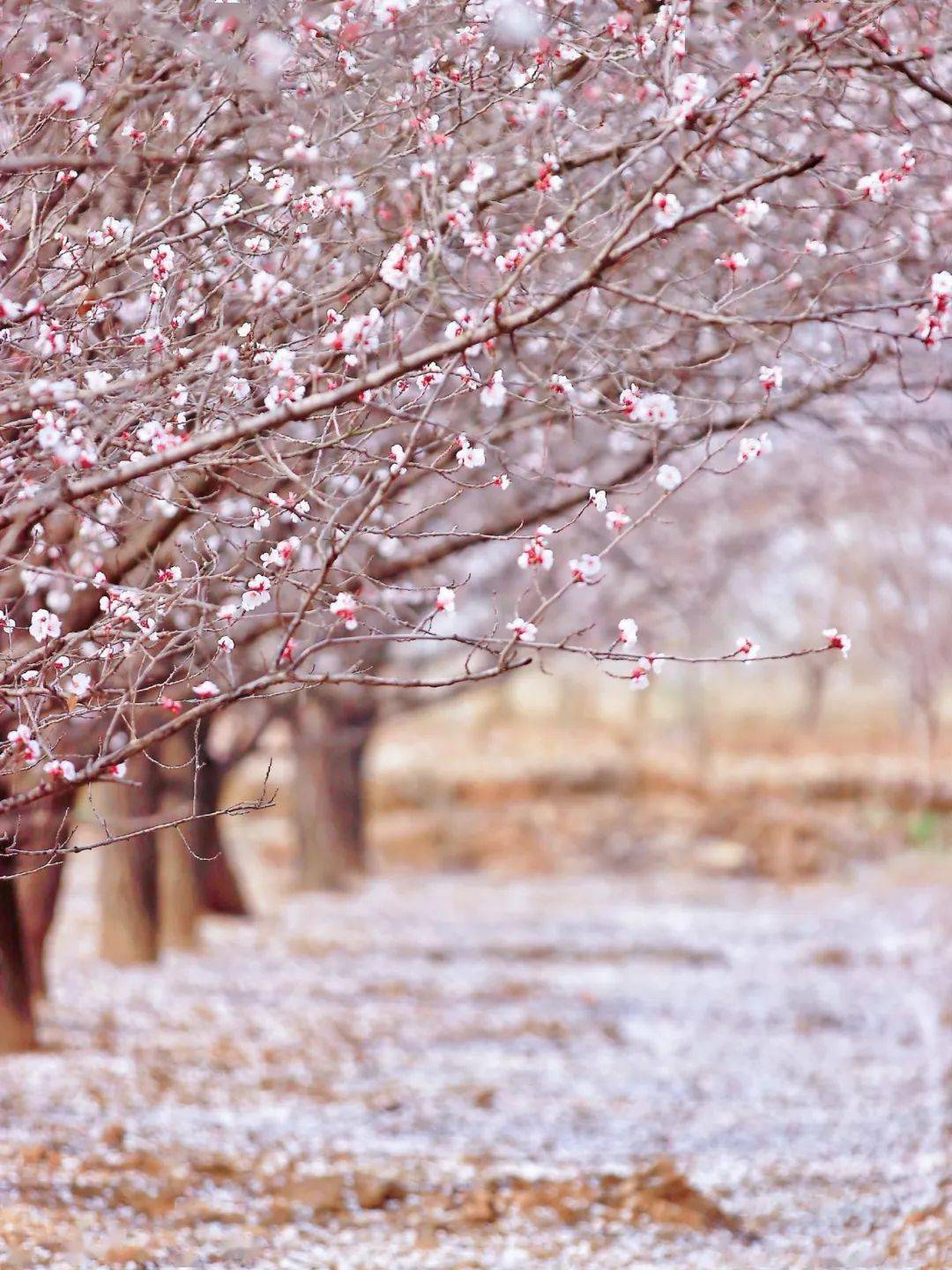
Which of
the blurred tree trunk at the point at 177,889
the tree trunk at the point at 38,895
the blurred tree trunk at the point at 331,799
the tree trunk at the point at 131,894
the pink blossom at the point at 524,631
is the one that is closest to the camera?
the pink blossom at the point at 524,631

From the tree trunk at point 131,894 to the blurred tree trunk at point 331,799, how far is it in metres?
7.74

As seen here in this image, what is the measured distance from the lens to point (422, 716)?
138 feet

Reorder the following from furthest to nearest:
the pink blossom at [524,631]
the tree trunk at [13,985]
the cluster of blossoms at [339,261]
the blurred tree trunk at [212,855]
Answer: the blurred tree trunk at [212,855], the tree trunk at [13,985], the cluster of blossoms at [339,261], the pink blossom at [524,631]

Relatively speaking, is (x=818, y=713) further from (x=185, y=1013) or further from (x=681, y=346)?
(x=681, y=346)

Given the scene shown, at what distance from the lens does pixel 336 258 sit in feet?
20.0

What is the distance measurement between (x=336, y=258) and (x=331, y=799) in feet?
63.3

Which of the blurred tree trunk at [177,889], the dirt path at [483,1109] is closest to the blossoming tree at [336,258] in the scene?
the dirt path at [483,1109]

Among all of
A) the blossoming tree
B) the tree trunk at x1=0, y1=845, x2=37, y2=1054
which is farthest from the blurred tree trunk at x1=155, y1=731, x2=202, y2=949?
the blossoming tree

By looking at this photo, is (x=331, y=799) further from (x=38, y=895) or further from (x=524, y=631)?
(x=524, y=631)

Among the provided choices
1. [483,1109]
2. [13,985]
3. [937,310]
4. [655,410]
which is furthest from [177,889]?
[937,310]

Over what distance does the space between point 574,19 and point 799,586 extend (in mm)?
33910

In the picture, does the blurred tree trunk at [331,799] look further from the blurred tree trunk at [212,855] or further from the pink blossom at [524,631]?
the pink blossom at [524,631]

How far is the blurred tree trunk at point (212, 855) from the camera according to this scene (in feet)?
55.7

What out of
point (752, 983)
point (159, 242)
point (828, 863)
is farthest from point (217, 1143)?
point (828, 863)
